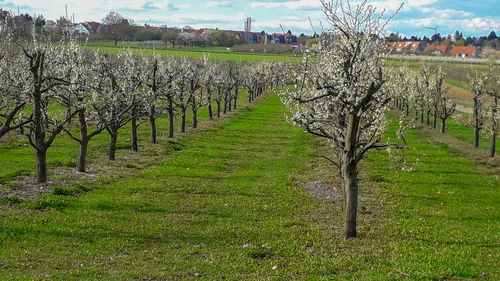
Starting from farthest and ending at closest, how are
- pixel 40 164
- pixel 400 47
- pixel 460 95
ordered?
pixel 400 47
pixel 460 95
pixel 40 164

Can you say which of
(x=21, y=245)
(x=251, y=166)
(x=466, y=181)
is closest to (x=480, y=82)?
(x=466, y=181)

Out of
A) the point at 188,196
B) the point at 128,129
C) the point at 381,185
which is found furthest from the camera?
the point at 128,129

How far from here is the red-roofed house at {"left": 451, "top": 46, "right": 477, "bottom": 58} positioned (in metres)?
Result: 156

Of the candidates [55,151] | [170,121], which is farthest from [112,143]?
[170,121]

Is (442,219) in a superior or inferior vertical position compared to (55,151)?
inferior

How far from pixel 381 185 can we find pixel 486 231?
29.6 feet

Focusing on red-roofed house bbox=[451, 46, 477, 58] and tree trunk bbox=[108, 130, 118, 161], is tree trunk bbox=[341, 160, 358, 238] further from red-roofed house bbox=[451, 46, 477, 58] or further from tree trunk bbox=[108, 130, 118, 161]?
red-roofed house bbox=[451, 46, 477, 58]

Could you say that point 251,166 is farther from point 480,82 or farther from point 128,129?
point 480,82

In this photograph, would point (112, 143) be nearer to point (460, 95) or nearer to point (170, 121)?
point (170, 121)

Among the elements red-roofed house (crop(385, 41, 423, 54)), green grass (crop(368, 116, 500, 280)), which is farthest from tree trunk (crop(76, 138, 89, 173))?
red-roofed house (crop(385, 41, 423, 54))

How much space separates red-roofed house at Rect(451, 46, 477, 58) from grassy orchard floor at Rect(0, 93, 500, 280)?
14002 centimetres

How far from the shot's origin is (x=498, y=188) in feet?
91.5

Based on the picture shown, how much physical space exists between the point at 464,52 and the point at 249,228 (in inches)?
6382

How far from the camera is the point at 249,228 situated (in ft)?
59.1
